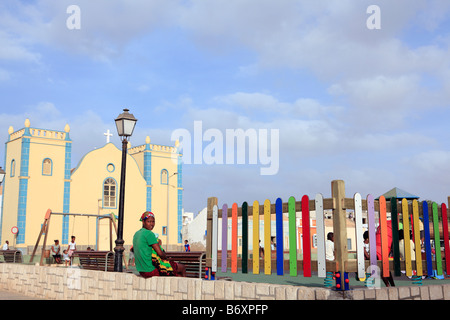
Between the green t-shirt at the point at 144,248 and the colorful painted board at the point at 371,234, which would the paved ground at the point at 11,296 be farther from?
the colorful painted board at the point at 371,234

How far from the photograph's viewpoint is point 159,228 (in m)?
40.3

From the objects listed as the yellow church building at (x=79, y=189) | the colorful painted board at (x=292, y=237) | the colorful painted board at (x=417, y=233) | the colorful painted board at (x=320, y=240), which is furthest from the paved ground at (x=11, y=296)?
the yellow church building at (x=79, y=189)

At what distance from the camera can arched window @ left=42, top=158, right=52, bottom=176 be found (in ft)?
115

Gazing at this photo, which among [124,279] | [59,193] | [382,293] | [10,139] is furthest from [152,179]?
[382,293]

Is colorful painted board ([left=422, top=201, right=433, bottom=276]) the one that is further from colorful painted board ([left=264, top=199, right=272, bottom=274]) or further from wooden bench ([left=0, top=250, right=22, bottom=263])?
wooden bench ([left=0, top=250, right=22, bottom=263])

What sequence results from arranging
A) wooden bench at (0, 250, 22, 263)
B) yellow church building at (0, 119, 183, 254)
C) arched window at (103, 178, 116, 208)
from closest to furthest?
wooden bench at (0, 250, 22, 263)
yellow church building at (0, 119, 183, 254)
arched window at (103, 178, 116, 208)

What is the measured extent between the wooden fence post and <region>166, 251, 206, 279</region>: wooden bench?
3.36m

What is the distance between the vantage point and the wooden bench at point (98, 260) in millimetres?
11820

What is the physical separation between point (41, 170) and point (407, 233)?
3216 cm

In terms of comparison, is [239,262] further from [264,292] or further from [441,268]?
[441,268]

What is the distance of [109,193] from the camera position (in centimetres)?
3819

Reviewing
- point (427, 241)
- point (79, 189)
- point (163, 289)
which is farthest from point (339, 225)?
point (79, 189)

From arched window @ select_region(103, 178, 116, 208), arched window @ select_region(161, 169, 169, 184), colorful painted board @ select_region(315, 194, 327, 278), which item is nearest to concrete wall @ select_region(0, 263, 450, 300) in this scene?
colorful painted board @ select_region(315, 194, 327, 278)

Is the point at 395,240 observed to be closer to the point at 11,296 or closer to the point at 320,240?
the point at 320,240
